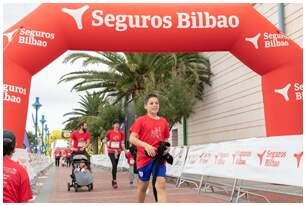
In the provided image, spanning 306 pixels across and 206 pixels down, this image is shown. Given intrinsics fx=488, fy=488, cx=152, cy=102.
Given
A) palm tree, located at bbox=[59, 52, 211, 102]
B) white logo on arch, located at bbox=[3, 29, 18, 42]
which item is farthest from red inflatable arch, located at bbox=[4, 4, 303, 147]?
palm tree, located at bbox=[59, 52, 211, 102]

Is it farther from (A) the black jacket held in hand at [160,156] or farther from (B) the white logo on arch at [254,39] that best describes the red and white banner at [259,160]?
(B) the white logo on arch at [254,39]

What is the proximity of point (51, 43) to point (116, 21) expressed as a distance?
145 cm

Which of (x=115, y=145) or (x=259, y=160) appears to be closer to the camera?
(x=259, y=160)

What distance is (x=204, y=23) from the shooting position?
10.6 m

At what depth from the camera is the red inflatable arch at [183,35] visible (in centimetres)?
1034

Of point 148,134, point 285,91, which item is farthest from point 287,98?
point 148,134

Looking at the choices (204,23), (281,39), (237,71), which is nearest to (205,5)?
(204,23)

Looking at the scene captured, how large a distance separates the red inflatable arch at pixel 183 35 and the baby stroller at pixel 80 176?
8.03ft

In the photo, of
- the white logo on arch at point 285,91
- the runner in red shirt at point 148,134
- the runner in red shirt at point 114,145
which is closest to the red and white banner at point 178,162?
the runner in red shirt at point 114,145

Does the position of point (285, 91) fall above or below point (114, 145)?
above

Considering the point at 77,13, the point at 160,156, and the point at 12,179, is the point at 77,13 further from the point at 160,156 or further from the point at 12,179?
the point at 12,179

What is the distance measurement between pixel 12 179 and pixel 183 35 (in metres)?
7.42

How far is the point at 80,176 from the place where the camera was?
1110 centimetres

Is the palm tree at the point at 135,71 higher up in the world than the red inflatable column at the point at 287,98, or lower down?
higher up
